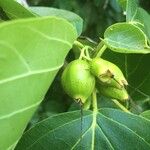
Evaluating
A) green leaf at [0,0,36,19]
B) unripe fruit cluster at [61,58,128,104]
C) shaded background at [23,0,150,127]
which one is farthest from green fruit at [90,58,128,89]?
shaded background at [23,0,150,127]

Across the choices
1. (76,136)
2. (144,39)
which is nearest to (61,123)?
(76,136)

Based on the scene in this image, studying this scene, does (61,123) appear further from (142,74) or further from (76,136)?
(142,74)

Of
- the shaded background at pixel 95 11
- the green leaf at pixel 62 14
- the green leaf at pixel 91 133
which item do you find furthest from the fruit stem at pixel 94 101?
the shaded background at pixel 95 11

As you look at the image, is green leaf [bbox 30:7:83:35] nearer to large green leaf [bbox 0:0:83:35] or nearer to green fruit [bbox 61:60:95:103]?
large green leaf [bbox 0:0:83:35]

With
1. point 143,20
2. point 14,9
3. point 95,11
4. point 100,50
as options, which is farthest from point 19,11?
point 95,11

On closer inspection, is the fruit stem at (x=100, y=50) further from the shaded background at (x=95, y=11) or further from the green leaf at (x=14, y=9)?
the shaded background at (x=95, y=11)

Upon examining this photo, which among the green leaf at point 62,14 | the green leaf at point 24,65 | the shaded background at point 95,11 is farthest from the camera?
the shaded background at point 95,11

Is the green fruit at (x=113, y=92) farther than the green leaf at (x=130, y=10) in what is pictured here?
No

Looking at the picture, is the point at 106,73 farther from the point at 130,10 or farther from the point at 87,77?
the point at 130,10
